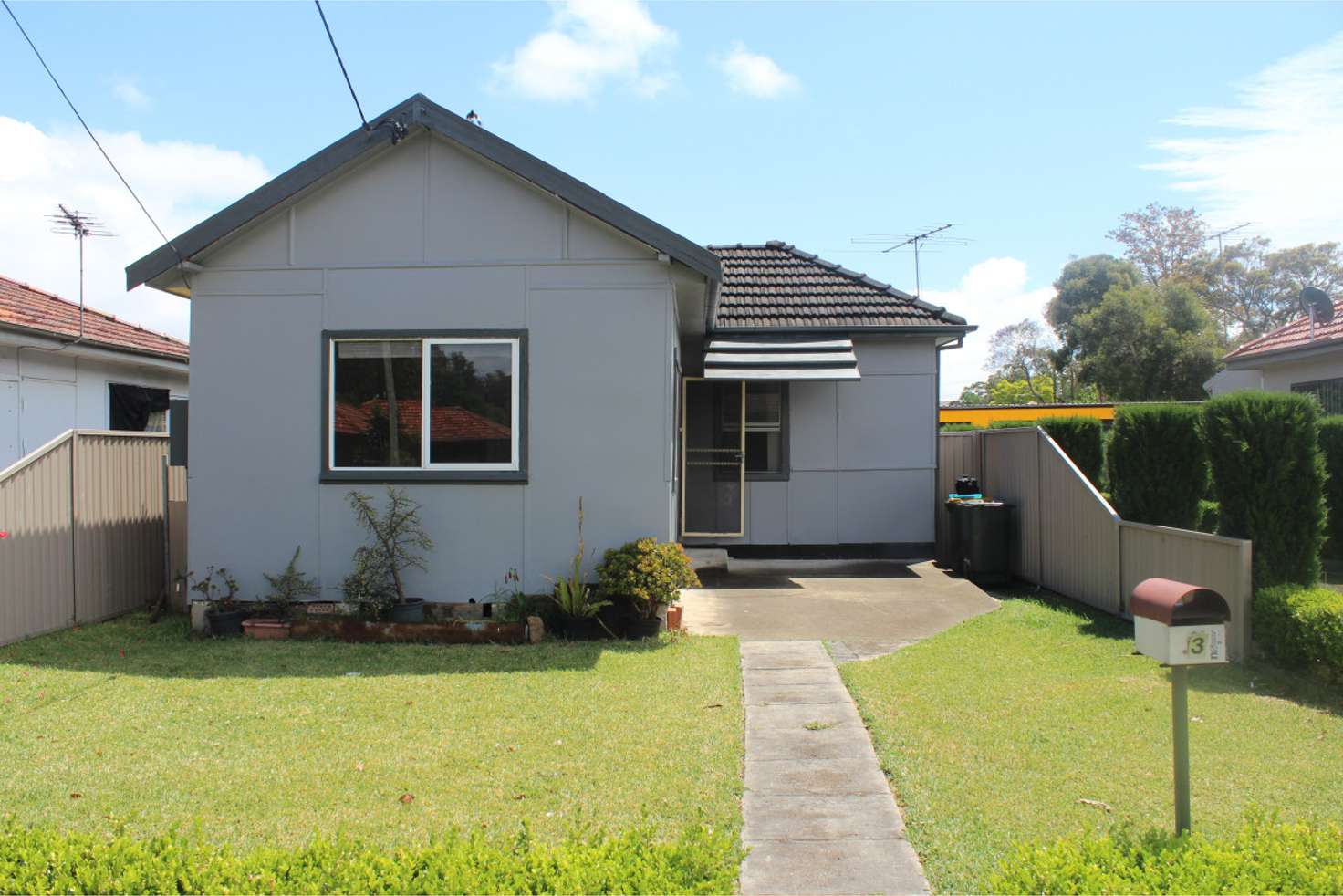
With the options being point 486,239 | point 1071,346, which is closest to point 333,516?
point 486,239

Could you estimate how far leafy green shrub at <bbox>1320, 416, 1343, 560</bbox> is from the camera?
12.1 meters

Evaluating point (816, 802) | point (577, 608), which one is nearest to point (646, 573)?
point (577, 608)

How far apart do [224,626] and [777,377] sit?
695 centimetres

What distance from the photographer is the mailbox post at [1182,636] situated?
398 cm

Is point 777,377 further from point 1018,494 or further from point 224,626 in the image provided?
point 224,626

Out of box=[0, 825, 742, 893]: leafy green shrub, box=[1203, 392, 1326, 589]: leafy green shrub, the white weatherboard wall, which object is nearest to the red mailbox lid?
box=[0, 825, 742, 893]: leafy green shrub

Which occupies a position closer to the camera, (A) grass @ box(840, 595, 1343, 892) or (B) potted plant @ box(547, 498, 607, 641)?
(A) grass @ box(840, 595, 1343, 892)

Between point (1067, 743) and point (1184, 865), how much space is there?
81.9 inches

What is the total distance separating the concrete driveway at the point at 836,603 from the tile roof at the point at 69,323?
29.2 ft

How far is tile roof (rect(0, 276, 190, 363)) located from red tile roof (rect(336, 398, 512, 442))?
584cm

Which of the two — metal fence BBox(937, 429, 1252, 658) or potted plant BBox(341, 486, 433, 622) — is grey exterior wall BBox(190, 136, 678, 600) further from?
metal fence BBox(937, 429, 1252, 658)

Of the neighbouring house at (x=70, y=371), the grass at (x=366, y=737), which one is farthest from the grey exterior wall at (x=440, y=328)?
the neighbouring house at (x=70, y=371)

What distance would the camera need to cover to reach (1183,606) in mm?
3984

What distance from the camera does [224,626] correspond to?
8797 millimetres
